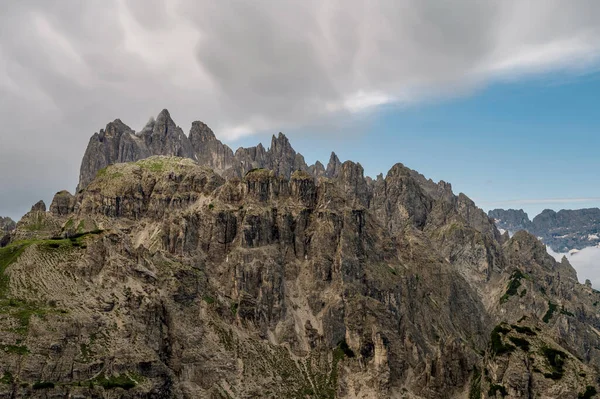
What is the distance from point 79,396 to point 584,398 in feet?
625

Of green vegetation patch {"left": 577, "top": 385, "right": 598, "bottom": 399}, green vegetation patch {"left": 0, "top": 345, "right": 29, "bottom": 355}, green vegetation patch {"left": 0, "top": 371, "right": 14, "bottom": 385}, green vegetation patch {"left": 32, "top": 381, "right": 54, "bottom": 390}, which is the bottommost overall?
green vegetation patch {"left": 577, "top": 385, "right": 598, "bottom": 399}

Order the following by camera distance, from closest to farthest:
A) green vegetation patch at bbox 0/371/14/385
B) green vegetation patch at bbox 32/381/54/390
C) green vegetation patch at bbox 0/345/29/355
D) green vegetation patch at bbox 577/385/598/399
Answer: green vegetation patch at bbox 0/371/14/385
green vegetation patch at bbox 32/381/54/390
green vegetation patch at bbox 0/345/29/355
green vegetation patch at bbox 577/385/598/399

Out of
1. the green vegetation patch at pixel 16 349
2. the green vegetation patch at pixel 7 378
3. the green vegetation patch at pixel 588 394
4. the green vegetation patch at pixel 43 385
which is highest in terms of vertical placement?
the green vegetation patch at pixel 16 349

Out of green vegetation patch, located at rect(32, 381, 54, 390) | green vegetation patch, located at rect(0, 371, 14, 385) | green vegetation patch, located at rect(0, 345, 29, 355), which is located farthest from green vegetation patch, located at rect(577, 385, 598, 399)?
green vegetation patch, located at rect(0, 345, 29, 355)

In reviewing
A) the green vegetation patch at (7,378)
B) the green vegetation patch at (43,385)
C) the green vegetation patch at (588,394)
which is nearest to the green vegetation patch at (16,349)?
the green vegetation patch at (7,378)

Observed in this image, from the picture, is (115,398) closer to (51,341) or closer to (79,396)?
(79,396)

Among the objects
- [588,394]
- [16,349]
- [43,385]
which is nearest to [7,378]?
[16,349]

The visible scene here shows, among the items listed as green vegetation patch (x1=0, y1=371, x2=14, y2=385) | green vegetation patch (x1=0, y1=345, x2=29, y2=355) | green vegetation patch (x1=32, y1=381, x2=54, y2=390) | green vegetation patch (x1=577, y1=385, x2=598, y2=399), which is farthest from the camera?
green vegetation patch (x1=577, y1=385, x2=598, y2=399)

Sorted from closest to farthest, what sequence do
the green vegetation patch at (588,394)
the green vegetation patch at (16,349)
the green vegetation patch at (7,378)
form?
the green vegetation patch at (7,378)
the green vegetation patch at (16,349)
the green vegetation patch at (588,394)

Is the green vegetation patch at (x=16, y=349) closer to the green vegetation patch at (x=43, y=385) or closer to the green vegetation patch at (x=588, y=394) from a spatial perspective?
the green vegetation patch at (x=43, y=385)

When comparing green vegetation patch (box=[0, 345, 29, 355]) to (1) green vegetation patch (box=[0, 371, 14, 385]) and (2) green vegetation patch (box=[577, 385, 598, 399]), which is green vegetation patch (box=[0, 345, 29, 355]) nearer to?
(1) green vegetation patch (box=[0, 371, 14, 385])

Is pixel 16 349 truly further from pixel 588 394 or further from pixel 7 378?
pixel 588 394

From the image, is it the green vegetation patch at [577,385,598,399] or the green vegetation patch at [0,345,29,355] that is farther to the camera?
the green vegetation patch at [577,385,598,399]

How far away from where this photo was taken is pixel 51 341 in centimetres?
19988
